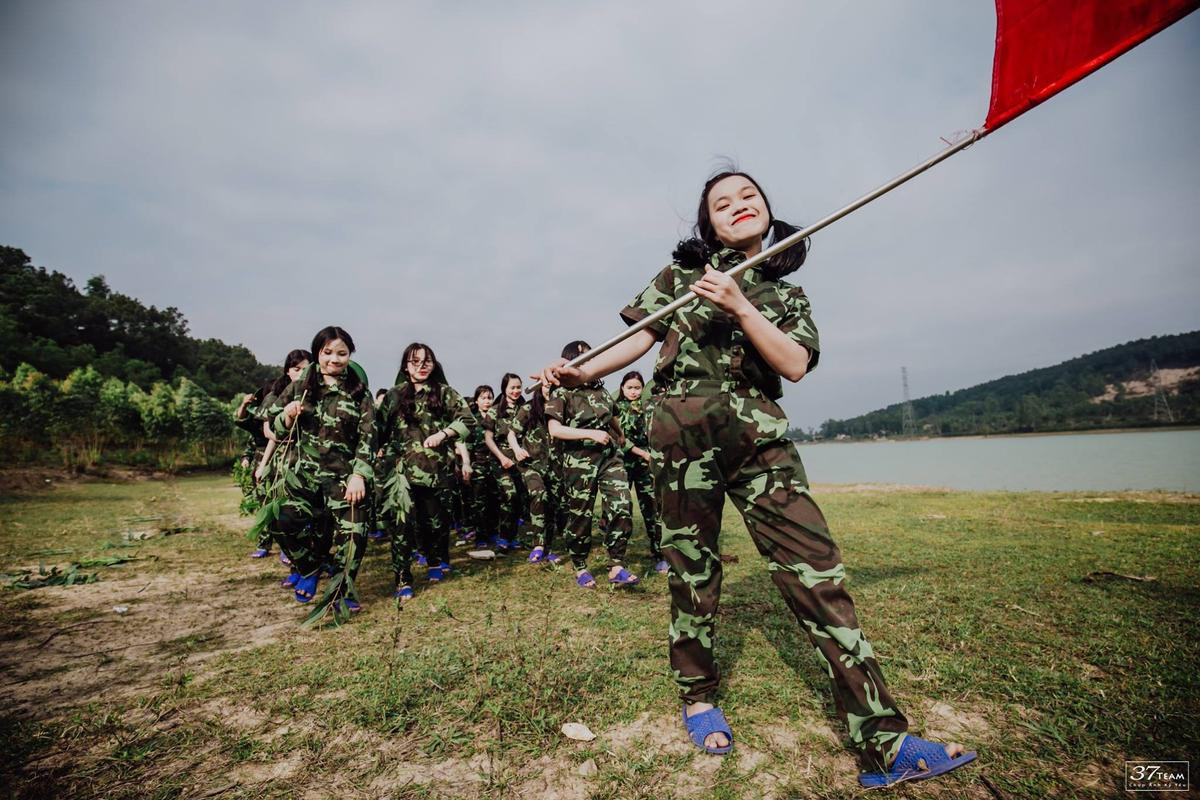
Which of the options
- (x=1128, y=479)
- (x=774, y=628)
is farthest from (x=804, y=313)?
(x=1128, y=479)

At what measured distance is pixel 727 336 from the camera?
2486mm

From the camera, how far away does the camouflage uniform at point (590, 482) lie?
5438 mm

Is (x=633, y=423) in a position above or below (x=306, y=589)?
above

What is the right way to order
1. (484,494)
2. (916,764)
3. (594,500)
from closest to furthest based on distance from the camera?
(916,764), (594,500), (484,494)

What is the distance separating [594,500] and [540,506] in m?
1.74

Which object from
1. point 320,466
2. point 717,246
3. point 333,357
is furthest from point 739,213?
point 320,466

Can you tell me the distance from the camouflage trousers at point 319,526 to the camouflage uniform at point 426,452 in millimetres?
814

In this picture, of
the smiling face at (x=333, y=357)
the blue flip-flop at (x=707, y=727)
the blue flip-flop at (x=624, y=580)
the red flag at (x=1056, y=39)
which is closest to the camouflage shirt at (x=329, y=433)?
the smiling face at (x=333, y=357)

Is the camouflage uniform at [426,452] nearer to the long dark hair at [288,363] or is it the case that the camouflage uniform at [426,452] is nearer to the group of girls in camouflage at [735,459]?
the long dark hair at [288,363]

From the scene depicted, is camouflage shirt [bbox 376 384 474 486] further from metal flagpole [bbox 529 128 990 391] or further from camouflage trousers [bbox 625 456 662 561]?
metal flagpole [bbox 529 128 990 391]

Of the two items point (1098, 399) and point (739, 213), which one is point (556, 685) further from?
point (1098, 399)

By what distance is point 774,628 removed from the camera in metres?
3.63

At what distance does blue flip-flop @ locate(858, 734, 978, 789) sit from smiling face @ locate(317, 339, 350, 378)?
16.8 ft

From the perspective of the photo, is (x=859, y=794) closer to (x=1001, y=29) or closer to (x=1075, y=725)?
(x=1075, y=725)
